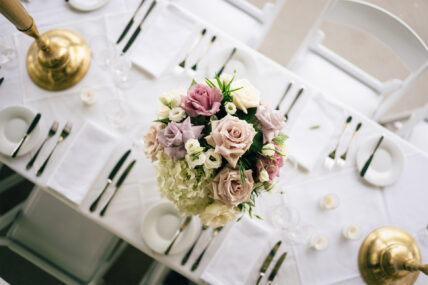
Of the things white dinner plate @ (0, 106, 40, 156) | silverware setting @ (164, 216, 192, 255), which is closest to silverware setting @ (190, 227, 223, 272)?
silverware setting @ (164, 216, 192, 255)

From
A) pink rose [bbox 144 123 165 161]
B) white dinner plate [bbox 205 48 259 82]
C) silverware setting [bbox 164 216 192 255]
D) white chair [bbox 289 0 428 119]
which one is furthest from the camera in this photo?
white chair [bbox 289 0 428 119]

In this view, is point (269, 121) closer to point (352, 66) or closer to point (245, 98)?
point (245, 98)

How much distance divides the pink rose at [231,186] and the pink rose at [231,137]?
0.15 ft

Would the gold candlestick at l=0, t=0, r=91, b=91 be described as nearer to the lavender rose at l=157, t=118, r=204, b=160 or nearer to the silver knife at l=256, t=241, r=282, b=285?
the lavender rose at l=157, t=118, r=204, b=160

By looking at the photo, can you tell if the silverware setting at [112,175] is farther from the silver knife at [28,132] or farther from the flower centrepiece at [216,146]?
the flower centrepiece at [216,146]

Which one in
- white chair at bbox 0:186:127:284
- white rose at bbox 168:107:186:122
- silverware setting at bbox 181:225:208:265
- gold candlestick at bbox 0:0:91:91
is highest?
white rose at bbox 168:107:186:122

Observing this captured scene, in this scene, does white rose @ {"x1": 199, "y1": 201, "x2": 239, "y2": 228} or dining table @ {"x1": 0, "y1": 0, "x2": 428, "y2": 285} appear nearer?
white rose @ {"x1": 199, "y1": 201, "x2": 239, "y2": 228}

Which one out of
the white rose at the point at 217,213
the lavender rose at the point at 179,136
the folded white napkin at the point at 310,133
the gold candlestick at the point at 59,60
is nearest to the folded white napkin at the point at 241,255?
the folded white napkin at the point at 310,133

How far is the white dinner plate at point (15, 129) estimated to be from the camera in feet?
4.73

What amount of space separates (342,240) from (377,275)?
0.79 feet

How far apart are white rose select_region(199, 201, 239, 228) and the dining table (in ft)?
1.73

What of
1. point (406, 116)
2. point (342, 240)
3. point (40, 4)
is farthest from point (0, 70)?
Result: point (406, 116)

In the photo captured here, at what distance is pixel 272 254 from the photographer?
57.6 inches

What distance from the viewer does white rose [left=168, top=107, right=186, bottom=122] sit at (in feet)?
2.92
